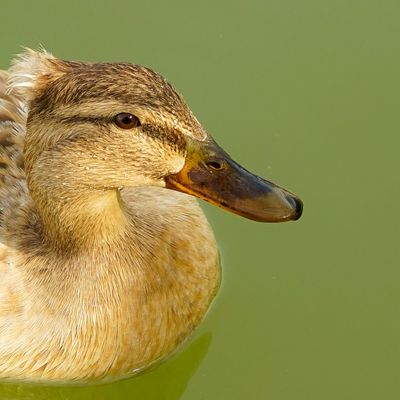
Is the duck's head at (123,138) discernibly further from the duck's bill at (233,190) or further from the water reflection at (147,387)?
the water reflection at (147,387)

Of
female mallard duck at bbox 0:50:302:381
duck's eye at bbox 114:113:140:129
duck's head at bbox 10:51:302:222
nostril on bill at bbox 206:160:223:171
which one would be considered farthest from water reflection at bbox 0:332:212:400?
duck's eye at bbox 114:113:140:129

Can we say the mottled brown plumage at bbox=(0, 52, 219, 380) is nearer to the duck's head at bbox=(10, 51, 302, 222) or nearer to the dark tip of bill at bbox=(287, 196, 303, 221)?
the duck's head at bbox=(10, 51, 302, 222)

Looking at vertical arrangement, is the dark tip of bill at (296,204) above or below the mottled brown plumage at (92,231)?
above

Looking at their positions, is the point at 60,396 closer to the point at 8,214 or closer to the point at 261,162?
the point at 8,214

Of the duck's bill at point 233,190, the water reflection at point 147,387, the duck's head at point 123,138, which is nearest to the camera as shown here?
the duck's head at point 123,138

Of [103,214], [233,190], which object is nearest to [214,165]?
[233,190]

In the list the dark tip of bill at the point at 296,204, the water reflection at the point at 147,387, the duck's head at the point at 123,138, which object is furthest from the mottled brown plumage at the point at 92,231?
the dark tip of bill at the point at 296,204

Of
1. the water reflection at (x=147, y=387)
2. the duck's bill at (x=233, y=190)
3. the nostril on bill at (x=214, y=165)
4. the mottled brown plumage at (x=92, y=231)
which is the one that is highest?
the nostril on bill at (x=214, y=165)

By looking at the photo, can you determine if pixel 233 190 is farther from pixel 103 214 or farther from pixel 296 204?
pixel 103 214
